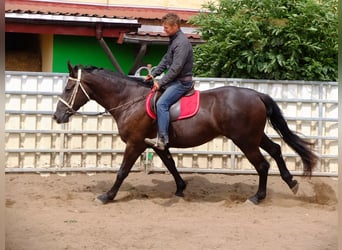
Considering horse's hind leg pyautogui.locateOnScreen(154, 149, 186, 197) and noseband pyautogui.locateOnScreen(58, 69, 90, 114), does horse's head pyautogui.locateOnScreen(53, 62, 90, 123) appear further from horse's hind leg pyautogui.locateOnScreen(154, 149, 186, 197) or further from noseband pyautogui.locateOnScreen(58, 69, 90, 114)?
horse's hind leg pyautogui.locateOnScreen(154, 149, 186, 197)

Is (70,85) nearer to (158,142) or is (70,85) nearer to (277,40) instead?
(158,142)

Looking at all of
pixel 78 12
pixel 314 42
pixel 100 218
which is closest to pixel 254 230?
pixel 100 218

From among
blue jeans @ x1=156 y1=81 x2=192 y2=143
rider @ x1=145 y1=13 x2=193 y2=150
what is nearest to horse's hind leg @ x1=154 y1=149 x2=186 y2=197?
rider @ x1=145 y1=13 x2=193 y2=150

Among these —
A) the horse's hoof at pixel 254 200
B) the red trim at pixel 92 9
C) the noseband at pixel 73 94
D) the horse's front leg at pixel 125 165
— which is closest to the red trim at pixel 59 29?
the red trim at pixel 92 9

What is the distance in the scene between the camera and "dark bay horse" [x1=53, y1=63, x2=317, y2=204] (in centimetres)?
761

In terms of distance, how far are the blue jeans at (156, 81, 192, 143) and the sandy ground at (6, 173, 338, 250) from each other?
1.09 m

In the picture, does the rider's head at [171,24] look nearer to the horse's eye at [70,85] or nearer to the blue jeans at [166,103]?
the blue jeans at [166,103]

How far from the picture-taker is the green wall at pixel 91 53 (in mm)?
11594

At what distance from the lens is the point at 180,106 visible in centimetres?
761

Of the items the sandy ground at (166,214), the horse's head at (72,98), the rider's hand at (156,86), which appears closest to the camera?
the sandy ground at (166,214)

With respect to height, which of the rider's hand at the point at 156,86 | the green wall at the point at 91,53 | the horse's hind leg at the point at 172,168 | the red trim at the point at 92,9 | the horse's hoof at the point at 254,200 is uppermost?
the red trim at the point at 92,9

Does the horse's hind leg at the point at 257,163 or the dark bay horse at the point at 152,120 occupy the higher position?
the dark bay horse at the point at 152,120

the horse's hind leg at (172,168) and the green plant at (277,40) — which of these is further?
the green plant at (277,40)

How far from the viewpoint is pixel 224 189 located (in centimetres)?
880
